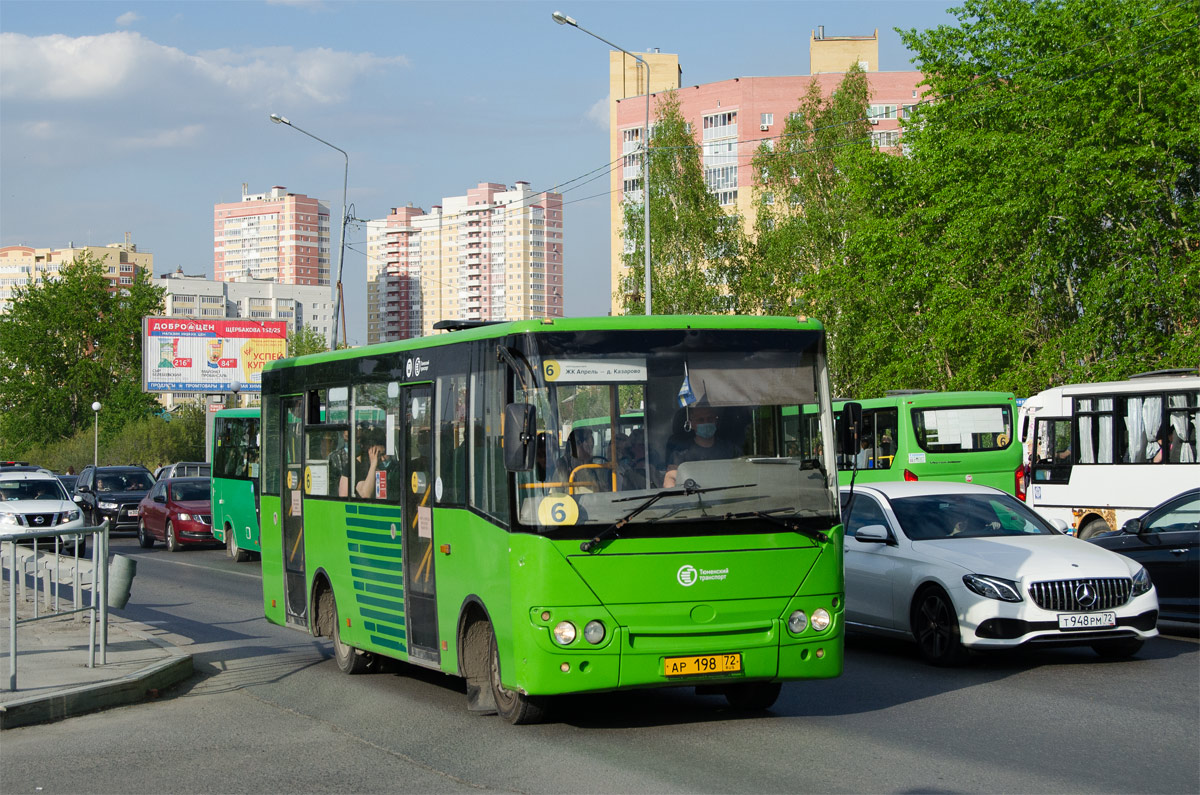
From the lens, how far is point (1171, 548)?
44.0 ft

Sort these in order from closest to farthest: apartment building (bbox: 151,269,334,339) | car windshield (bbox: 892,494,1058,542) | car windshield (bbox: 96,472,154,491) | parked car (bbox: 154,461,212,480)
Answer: car windshield (bbox: 892,494,1058,542)
car windshield (bbox: 96,472,154,491)
parked car (bbox: 154,461,212,480)
apartment building (bbox: 151,269,334,339)

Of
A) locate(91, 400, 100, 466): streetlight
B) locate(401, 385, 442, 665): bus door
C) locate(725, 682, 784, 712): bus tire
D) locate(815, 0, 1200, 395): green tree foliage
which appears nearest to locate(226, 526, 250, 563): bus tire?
locate(401, 385, 442, 665): bus door

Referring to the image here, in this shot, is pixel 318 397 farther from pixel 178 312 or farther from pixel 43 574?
pixel 178 312

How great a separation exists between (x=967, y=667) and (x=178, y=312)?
576ft

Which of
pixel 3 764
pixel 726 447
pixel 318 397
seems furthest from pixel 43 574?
pixel 726 447

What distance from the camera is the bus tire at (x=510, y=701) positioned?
28.6 ft

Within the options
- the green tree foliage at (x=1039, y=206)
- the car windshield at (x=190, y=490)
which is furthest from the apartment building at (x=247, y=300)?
the car windshield at (x=190, y=490)

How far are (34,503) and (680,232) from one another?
3806cm

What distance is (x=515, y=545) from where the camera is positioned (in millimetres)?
8227

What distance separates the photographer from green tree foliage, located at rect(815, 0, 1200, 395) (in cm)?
3522

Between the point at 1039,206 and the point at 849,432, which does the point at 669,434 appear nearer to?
the point at 849,432

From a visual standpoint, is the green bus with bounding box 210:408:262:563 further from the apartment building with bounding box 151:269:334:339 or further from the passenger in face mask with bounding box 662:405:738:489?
the apartment building with bounding box 151:269:334:339

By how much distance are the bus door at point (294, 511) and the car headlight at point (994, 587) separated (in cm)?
599

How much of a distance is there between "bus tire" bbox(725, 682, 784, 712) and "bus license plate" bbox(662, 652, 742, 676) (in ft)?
3.41
